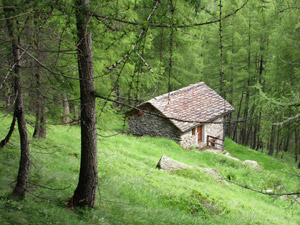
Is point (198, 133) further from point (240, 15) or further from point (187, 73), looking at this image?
point (240, 15)

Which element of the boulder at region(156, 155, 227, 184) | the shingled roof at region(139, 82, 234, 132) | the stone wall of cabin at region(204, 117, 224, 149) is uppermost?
the shingled roof at region(139, 82, 234, 132)

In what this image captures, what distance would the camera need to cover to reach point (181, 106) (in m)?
22.2

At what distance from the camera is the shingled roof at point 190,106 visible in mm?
20812

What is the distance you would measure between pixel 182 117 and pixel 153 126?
2615mm

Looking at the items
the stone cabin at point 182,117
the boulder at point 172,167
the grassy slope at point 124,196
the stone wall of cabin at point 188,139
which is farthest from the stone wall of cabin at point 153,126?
the boulder at point 172,167

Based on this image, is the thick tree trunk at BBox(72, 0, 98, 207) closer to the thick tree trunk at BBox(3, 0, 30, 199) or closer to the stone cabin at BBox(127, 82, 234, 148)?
the thick tree trunk at BBox(3, 0, 30, 199)

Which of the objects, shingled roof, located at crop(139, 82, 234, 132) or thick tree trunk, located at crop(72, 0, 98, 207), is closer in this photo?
thick tree trunk, located at crop(72, 0, 98, 207)

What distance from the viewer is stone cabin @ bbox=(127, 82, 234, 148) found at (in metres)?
20.7

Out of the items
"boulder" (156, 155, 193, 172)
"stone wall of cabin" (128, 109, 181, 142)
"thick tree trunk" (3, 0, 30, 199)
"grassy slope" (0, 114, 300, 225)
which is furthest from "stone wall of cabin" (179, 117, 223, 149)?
"thick tree trunk" (3, 0, 30, 199)

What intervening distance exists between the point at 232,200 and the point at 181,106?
526 inches

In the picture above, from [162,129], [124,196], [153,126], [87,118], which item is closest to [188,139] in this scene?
[162,129]

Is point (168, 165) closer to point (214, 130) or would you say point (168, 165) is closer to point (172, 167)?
point (172, 167)

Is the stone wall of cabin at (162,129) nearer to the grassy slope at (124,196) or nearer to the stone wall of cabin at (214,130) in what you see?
the stone wall of cabin at (214,130)

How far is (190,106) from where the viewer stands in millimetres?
22625
